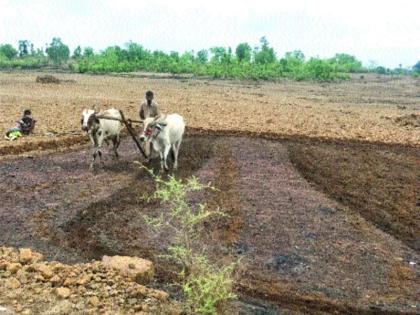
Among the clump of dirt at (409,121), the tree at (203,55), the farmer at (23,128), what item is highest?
the tree at (203,55)

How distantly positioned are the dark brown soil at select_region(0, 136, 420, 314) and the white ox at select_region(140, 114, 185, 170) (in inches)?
24.1

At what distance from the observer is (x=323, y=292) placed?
27.6 ft

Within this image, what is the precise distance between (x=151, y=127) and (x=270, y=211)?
4.18m

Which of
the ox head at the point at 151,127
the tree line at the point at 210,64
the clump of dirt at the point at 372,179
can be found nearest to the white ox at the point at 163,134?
the ox head at the point at 151,127

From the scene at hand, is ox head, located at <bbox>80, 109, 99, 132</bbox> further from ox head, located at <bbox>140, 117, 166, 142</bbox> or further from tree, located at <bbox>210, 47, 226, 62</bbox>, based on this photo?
tree, located at <bbox>210, 47, 226, 62</bbox>

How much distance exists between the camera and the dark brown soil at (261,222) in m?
8.59

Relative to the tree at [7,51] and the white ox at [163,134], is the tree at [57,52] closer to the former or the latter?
the tree at [7,51]

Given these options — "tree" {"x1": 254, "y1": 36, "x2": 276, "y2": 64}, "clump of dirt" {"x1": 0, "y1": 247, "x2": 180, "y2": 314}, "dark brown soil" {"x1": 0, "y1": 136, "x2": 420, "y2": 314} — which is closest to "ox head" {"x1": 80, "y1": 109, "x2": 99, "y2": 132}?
"dark brown soil" {"x1": 0, "y1": 136, "x2": 420, "y2": 314}

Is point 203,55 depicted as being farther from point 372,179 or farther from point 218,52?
point 372,179

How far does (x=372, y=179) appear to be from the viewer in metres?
14.9

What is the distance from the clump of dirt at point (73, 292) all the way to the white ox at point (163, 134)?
645 centimetres

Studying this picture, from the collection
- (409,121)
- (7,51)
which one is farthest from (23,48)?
(409,121)

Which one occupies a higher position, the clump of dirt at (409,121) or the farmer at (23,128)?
the farmer at (23,128)

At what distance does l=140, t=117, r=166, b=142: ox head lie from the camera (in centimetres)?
1425
